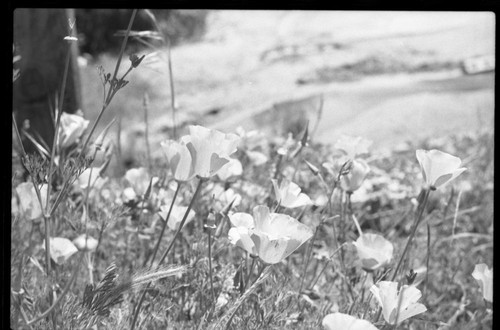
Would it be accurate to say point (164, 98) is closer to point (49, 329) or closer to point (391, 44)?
point (391, 44)

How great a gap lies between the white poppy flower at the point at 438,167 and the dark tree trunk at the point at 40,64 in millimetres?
1296

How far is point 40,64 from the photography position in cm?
204

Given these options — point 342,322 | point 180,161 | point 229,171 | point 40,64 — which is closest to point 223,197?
point 229,171

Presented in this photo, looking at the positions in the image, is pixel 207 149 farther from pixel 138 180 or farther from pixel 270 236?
pixel 138 180

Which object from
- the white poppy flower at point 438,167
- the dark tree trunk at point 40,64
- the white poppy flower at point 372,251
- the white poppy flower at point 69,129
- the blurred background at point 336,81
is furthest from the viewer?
the blurred background at point 336,81

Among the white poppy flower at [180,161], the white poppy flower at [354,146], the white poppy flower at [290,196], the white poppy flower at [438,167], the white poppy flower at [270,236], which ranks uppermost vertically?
the white poppy flower at [180,161]

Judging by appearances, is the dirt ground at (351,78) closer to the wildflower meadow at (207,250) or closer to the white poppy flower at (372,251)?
the wildflower meadow at (207,250)

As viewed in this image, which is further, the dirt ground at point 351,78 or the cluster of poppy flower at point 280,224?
the dirt ground at point 351,78

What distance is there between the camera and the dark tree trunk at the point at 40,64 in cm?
200

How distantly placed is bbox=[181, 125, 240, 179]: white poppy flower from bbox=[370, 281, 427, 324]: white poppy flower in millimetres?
247

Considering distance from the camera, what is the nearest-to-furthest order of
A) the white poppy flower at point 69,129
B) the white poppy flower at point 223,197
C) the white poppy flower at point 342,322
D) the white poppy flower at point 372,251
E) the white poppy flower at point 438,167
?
the white poppy flower at point 342,322, the white poppy flower at point 438,167, the white poppy flower at point 372,251, the white poppy flower at point 223,197, the white poppy flower at point 69,129

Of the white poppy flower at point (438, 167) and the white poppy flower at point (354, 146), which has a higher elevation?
the white poppy flower at point (438, 167)

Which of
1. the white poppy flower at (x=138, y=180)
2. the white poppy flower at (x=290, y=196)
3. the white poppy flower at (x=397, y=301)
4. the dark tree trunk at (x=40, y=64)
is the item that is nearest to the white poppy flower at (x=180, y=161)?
the white poppy flower at (x=290, y=196)

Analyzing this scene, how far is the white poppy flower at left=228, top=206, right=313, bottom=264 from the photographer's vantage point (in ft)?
2.68
